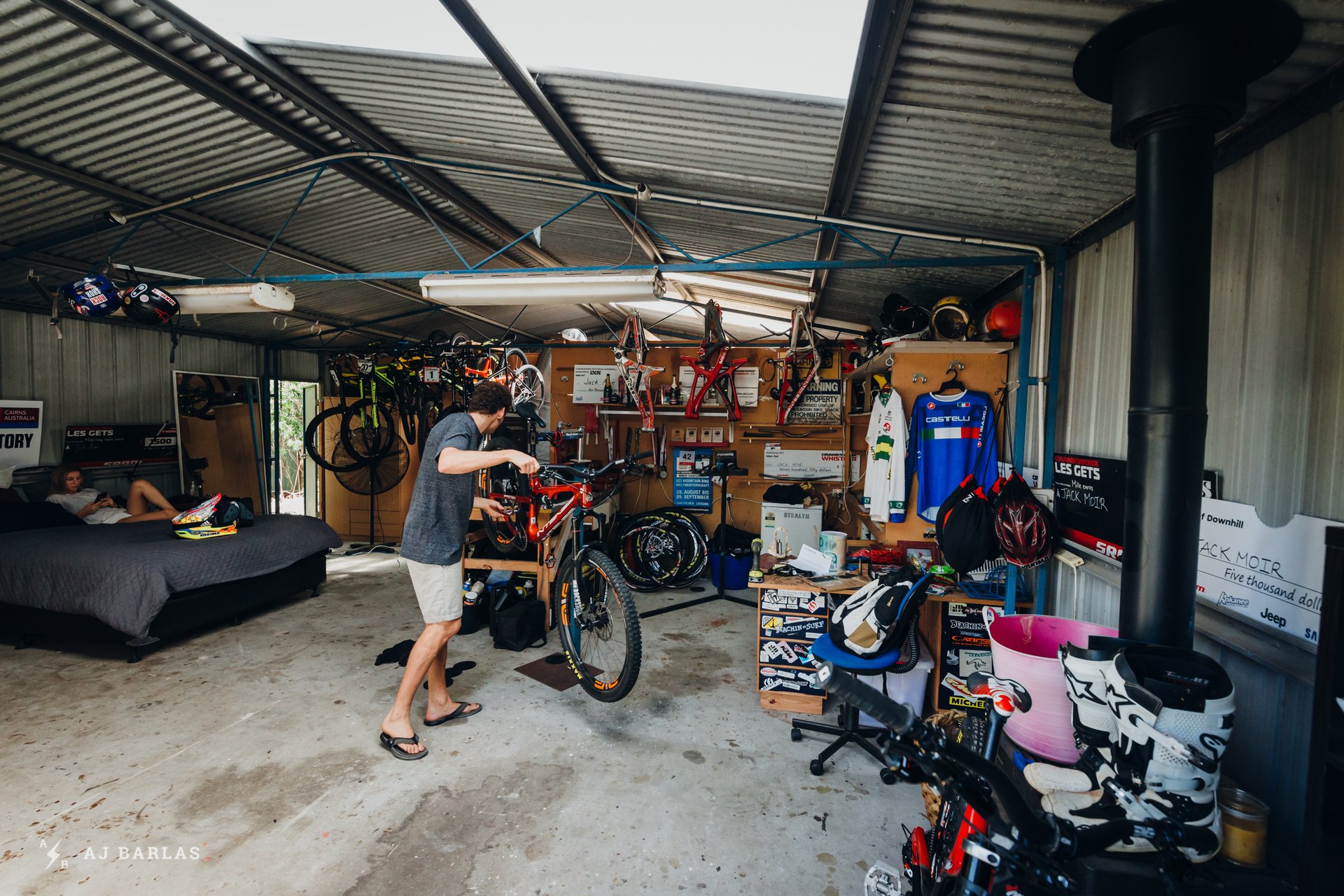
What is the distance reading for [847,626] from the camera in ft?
8.93

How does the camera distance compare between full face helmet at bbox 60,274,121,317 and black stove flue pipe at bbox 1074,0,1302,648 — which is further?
full face helmet at bbox 60,274,121,317

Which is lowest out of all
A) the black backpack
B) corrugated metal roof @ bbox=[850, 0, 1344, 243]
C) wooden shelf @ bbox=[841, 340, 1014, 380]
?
the black backpack

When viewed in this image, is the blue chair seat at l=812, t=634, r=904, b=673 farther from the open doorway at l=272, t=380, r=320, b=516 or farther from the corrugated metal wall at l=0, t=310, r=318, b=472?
the open doorway at l=272, t=380, r=320, b=516

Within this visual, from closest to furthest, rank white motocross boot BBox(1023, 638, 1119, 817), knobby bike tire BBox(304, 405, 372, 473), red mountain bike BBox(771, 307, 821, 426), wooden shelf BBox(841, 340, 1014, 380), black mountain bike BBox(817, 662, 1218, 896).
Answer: black mountain bike BBox(817, 662, 1218, 896) → white motocross boot BBox(1023, 638, 1119, 817) → wooden shelf BBox(841, 340, 1014, 380) → red mountain bike BBox(771, 307, 821, 426) → knobby bike tire BBox(304, 405, 372, 473)

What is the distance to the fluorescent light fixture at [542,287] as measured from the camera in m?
3.49

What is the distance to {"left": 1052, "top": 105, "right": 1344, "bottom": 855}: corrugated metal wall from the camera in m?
1.56

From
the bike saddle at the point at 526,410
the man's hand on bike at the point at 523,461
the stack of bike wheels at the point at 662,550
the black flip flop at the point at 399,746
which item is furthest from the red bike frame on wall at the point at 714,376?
the black flip flop at the point at 399,746

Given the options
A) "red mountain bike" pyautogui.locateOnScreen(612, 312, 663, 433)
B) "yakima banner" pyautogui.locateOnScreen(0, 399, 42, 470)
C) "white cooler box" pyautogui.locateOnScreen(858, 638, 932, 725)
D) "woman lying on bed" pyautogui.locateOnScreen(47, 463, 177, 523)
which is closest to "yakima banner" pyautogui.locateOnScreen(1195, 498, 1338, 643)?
"white cooler box" pyautogui.locateOnScreen(858, 638, 932, 725)

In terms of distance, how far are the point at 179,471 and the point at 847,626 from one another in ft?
24.8

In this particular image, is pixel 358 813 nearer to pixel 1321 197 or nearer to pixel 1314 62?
pixel 1321 197

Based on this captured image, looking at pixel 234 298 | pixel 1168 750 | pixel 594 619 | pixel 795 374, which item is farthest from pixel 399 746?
pixel 795 374

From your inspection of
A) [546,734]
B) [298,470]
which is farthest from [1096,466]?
[298,470]

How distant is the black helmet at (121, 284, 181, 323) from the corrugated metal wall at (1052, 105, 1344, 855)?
577 centimetres

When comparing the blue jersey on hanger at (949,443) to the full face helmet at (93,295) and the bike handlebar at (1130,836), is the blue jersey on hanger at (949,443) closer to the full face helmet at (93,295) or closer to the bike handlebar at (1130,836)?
the bike handlebar at (1130,836)
